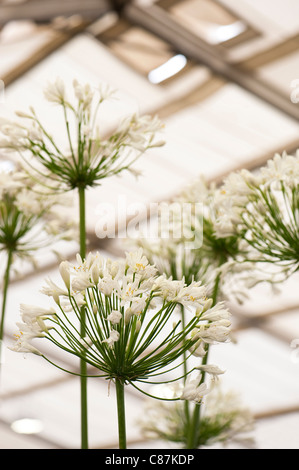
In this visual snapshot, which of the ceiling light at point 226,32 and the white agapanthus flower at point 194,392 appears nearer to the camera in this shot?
the white agapanthus flower at point 194,392

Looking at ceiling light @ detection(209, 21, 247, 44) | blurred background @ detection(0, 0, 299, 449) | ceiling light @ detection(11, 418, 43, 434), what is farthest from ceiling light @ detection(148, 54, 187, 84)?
ceiling light @ detection(11, 418, 43, 434)

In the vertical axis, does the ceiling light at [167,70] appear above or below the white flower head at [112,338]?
above

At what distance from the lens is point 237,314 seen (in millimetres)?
6844

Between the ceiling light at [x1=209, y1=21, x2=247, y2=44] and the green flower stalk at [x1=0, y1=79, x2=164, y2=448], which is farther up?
the ceiling light at [x1=209, y1=21, x2=247, y2=44]

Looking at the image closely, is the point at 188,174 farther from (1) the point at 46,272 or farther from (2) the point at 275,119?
(1) the point at 46,272

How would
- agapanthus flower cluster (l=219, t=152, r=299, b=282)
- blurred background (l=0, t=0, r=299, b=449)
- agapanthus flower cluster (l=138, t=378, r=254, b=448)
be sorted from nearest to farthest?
agapanthus flower cluster (l=219, t=152, r=299, b=282), agapanthus flower cluster (l=138, t=378, r=254, b=448), blurred background (l=0, t=0, r=299, b=449)

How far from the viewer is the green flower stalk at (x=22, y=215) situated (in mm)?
1603

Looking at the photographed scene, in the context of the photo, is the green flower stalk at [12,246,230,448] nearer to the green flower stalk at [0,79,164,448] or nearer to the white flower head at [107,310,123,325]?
the white flower head at [107,310,123,325]

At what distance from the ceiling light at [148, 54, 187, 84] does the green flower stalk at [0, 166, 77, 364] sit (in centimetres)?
352

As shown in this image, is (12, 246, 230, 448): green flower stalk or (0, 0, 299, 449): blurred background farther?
(0, 0, 299, 449): blurred background

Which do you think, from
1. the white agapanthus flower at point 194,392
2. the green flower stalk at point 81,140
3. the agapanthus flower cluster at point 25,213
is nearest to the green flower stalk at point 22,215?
the agapanthus flower cluster at point 25,213

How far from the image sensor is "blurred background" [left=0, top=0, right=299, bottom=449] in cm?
461

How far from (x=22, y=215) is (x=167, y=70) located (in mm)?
3795

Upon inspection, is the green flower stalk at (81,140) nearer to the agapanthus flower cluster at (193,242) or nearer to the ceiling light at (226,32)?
the agapanthus flower cluster at (193,242)
